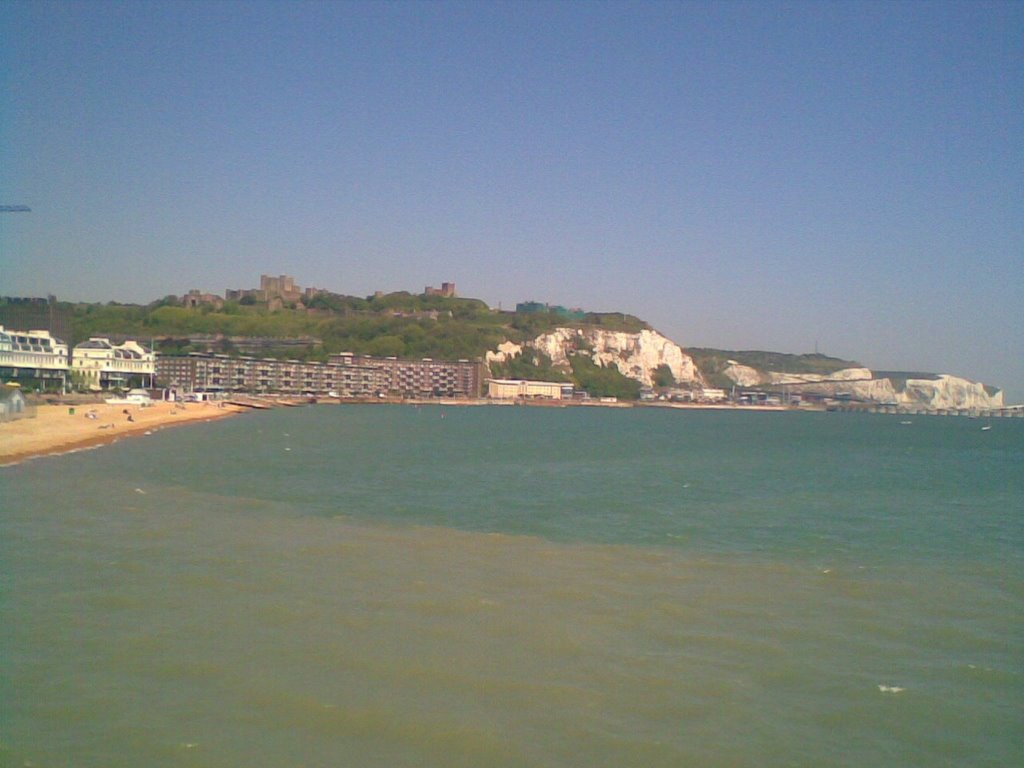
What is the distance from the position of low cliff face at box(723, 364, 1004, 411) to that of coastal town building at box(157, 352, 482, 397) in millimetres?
60685

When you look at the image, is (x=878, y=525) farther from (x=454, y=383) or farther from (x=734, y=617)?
(x=454, y=383)

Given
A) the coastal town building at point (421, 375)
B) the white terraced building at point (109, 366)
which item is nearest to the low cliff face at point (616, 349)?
the coastal town building at point (421, 375)

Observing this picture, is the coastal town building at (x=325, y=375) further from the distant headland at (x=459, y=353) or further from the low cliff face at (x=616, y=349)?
the low cliff face at (x=616, y=349)

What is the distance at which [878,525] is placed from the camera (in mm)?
15477

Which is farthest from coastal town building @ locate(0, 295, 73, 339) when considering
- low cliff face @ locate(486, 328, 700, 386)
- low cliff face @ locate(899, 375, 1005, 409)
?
low cliff face @ locate(899, 375, 1005, 409)

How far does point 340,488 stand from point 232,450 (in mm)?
10687

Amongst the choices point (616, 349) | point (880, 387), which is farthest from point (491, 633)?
point (880, 387)

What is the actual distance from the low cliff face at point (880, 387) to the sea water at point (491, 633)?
13821 cm

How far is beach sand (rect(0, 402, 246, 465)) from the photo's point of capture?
22828 mm

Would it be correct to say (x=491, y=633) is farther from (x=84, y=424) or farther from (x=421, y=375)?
(x=421, y=375)

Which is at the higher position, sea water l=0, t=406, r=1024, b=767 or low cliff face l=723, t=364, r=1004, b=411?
low cliff face l=723, t=364, r=1004, b=411


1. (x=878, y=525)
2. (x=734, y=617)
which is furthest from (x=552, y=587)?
(x=878, y=525)

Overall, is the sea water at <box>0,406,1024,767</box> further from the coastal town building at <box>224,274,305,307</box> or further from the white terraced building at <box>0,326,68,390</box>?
the coastal town building at <box>224,274,305,307</box>

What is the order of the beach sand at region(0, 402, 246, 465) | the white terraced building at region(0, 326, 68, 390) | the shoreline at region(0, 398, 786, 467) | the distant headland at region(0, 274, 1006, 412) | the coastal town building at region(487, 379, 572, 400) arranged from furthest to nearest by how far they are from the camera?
the coastal town building at region(487, 379, 572, 400) → the distant headland at region(0, 274, 1006, 412) → the white terraced building at region(0, 326, 68, 390) → the shoreline at region(0, 398, 786, 467) → the beach sand at region(0, 402, 246, 465)
